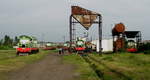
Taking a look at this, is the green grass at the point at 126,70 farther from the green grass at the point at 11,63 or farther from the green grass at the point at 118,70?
the green grass at the point at 11,63

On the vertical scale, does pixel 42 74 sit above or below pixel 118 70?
below

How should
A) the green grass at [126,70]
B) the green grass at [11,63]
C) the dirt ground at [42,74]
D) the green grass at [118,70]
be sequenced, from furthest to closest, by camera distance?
the green grass at [11,63] → the dirt ground at [42,74] → the green grass at [118,70] → the green grass at [126,70]

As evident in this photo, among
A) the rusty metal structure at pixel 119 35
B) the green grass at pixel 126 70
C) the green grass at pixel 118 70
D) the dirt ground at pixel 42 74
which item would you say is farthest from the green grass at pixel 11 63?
the rusty metal structure at pixel 119 35

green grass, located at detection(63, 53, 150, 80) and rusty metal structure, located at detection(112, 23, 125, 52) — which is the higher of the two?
rusty metal structure, located at detection(112, 23, 125, 52)

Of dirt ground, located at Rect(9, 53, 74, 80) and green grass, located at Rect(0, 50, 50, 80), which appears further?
green grass, located at Rect(0, 50, 50, 80)

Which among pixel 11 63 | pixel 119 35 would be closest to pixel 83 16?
pixel 119 35

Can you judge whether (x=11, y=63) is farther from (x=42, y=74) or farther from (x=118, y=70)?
(x=118, y=70)

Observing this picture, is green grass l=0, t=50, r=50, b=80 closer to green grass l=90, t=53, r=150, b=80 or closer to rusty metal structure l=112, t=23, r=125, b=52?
green grass l=90, t=53, r=150, b=80

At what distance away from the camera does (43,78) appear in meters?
16.9

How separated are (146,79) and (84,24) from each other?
39187mm

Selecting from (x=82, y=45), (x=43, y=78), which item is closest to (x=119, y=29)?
(x=82, y=45)

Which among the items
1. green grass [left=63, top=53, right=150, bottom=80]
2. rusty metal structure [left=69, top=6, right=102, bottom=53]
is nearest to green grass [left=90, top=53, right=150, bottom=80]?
green grass [left=63, top=53, right=150, bottom=80]

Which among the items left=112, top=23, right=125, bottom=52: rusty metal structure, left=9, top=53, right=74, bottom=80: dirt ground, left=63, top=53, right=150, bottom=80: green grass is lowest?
left=9, top=53, right=74, bottom=80: dirt ground

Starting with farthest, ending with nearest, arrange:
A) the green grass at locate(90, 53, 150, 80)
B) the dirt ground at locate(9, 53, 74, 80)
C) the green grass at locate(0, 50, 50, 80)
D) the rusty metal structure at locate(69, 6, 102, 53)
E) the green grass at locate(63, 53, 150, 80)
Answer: the rusty metal structure at locate(69, 6, 102, 53) → the green grass at locate(0, 50, 50, 80) → the dirt ground at locate(9, 53, 74, 80) → the green grass at locate(63, 53, 150, 80) → the green grass at locate(90, 53, 150, 80)
